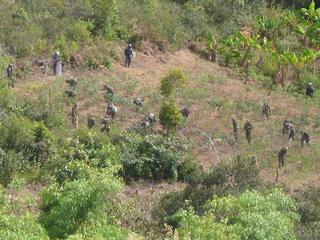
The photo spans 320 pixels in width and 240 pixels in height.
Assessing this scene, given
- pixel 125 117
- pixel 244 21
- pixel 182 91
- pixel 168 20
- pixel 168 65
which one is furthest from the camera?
pixel 244 21

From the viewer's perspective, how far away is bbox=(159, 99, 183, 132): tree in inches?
828

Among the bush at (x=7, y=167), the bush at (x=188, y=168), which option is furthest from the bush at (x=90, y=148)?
the bush at (x=188, y=168)

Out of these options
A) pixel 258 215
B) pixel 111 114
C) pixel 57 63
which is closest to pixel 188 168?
pixel 111 114

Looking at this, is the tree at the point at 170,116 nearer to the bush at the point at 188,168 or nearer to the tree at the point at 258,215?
the bush at the point at 188,168

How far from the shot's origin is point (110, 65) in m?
25.6

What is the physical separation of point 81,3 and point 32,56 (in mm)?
3664

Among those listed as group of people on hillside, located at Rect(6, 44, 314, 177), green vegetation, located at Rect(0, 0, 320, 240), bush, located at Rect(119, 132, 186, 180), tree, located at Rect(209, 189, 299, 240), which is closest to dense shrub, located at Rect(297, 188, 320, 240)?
green vegetation, located at Rect(0, 0, 320, 240)

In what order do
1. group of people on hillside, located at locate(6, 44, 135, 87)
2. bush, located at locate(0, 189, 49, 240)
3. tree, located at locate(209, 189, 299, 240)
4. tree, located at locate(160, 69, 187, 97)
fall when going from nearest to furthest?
1. bush, located at locate(0, 189, 49, 240)
2. tree, located at locate(209, 189, 299, 240)
3. group of people on hillside, located at locate(6, 44, 135, 87)
4. tree, located at locate(160, 69, 187, 97)

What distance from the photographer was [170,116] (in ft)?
68.8

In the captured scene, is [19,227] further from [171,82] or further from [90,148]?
[171,82]

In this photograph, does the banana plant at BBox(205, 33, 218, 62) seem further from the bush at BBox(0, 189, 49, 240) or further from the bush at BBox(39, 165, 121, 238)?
the bush at BBox(0, 189, 49, 240)

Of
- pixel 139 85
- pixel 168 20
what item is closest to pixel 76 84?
pixel 139 85

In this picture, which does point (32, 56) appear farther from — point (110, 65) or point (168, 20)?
point (168, 20)

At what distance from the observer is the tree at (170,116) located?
2103 cm
